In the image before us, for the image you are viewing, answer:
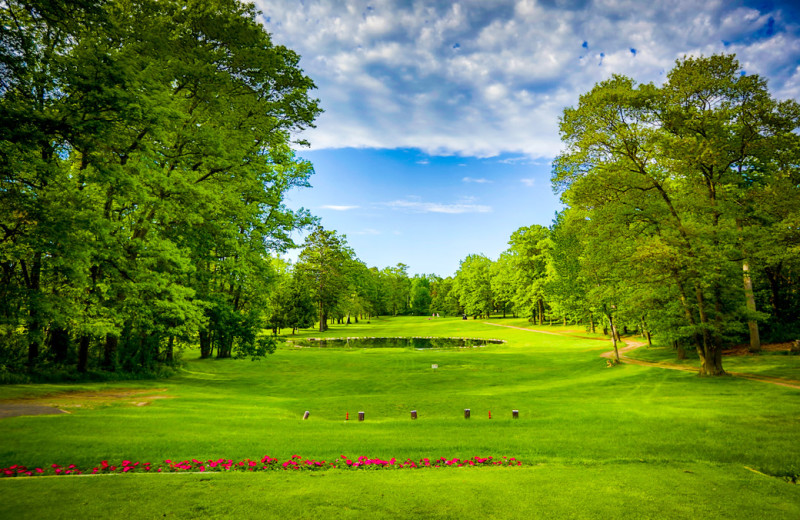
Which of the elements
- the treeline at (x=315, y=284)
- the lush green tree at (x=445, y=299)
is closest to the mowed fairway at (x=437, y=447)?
the treeline at (x=315, y=284)

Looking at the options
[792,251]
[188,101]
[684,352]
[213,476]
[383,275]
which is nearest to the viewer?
[213,476]

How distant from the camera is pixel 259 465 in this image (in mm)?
8406

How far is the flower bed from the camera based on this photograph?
746 cm

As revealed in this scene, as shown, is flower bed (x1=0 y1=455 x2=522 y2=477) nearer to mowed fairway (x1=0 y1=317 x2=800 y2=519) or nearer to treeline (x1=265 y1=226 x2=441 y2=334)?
mowed fairway (x1=0 y1=317 x2=800 y2=519)

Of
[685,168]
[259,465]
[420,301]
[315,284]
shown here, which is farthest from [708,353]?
[420,301]

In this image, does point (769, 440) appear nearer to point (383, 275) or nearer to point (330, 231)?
point (330, 231)

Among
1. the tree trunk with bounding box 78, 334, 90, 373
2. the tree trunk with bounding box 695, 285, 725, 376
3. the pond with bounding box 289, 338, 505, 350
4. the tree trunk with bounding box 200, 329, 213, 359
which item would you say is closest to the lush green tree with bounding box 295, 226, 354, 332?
the pond with bounding box 289, 338, 505, 350

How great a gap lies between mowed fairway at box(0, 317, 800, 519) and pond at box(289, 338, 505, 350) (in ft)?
78.6

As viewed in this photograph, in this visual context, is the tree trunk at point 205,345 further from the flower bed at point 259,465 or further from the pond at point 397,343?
the flower bed at point 259,465

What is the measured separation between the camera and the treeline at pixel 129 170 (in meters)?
12.2

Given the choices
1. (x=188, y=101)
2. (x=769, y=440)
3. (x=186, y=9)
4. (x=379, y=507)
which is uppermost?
(x=186, y=9)

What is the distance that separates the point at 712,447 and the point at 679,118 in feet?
58.4

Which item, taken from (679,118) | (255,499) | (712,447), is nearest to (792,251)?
(679,118)

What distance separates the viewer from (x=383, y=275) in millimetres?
132250
